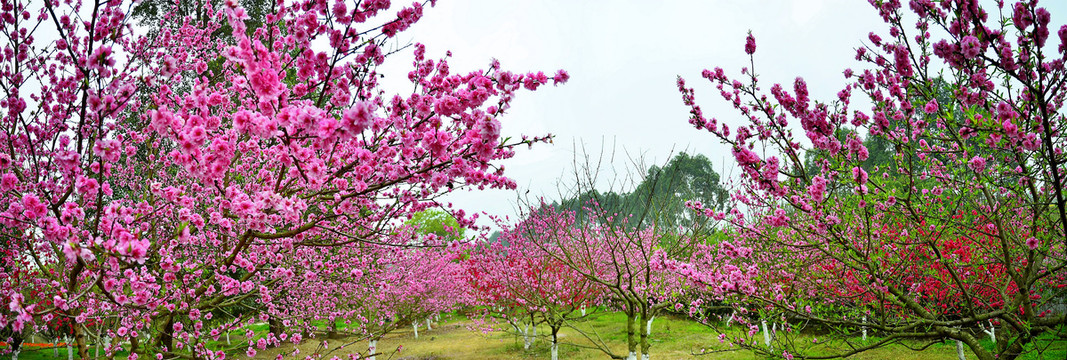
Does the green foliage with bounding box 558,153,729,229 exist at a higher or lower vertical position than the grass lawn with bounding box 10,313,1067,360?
higher

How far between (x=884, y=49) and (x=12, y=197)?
6.73 meters

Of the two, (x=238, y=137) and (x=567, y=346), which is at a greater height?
(x=238, y=137)

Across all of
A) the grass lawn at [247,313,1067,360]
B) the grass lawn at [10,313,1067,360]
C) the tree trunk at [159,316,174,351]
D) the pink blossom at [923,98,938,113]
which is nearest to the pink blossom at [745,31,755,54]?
the pink blossom at [923,98,938,113]

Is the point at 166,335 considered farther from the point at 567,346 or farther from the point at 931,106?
the point at 567,346

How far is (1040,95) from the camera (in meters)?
2.49

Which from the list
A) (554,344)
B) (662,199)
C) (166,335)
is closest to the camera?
(166,335)

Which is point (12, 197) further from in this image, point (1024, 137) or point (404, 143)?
point (1024, 137)

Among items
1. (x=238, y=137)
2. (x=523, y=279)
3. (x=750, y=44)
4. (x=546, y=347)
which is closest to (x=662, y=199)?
(x=750, y=44)

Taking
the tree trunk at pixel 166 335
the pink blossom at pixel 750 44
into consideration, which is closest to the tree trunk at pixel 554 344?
the tree trunk at pixel 166 335

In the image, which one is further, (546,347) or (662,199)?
(546,347)

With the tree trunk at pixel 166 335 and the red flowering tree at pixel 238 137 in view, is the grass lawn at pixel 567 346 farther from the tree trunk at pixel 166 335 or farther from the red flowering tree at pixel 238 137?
the red flowering tree at pixel 238 137

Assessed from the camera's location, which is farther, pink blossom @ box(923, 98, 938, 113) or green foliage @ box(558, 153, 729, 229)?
green foliage @ box(558, 153, 729, 229)

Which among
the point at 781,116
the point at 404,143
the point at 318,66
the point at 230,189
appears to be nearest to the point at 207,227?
the point at 230,189

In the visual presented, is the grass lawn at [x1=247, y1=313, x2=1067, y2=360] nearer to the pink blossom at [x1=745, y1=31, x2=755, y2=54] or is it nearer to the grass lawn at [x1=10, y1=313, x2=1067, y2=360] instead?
the grass lawn at [x1=10, y1=313, x2=1067, y2=360]
